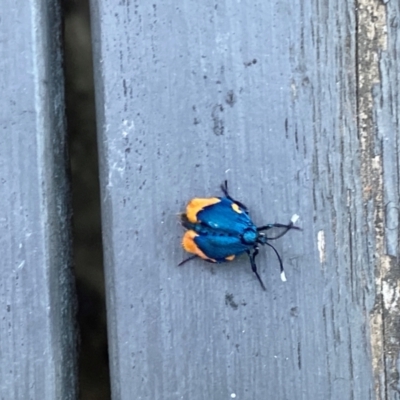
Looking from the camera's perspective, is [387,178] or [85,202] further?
[85,202]

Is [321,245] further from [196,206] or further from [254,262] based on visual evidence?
[196,206]

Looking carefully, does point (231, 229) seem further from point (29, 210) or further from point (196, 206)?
point (29, 210)

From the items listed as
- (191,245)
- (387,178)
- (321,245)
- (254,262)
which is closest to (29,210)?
(191,245)

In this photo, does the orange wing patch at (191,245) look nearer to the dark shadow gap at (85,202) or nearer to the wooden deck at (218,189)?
the wooden deck at (218,189)

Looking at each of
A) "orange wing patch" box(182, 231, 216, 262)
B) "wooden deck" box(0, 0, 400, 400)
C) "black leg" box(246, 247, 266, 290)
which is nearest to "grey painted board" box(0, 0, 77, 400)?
"wooden deck" box(0, 0, 400, 400)

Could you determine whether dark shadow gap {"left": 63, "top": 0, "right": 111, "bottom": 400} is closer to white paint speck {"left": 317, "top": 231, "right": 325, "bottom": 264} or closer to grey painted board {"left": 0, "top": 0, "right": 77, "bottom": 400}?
grey painted board {"left": 0, "top": 0, "right": 77, "bottom": 400}

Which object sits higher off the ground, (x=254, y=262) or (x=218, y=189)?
(x=218, y=189)

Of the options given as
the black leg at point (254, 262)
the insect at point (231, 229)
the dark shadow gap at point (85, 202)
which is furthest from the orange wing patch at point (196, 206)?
the dark shadow gap at point (85, 202)
